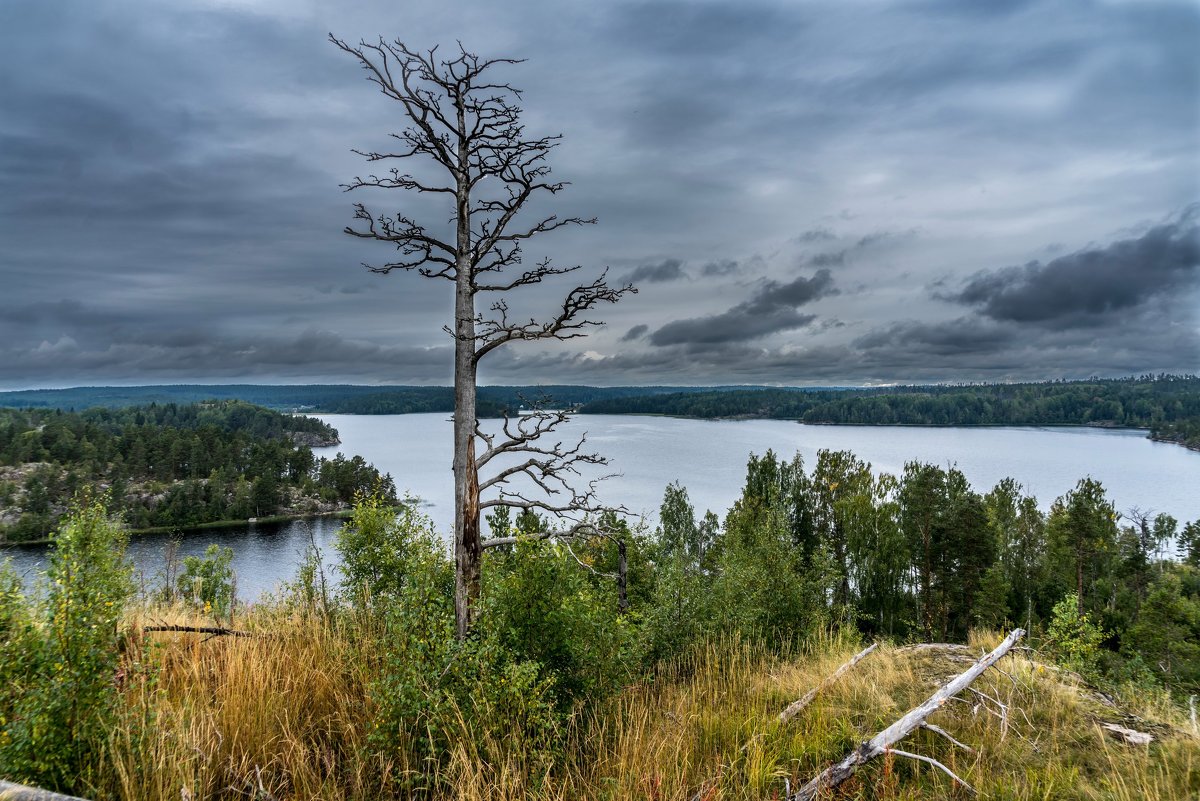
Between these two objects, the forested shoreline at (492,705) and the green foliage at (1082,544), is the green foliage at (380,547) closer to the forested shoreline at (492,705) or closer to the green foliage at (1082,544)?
the forested shoreline at (492,705)

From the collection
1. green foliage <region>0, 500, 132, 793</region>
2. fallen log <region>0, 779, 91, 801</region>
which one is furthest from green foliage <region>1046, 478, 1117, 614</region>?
fallen log <region>0, 779, 91, 801</region>

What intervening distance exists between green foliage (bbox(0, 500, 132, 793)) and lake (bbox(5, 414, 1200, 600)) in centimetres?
2842

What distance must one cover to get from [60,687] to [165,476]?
15200cm

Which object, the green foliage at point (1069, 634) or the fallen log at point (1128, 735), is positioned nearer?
the fallen log at point (1128, 735)

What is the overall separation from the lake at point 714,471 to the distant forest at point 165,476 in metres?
10.2

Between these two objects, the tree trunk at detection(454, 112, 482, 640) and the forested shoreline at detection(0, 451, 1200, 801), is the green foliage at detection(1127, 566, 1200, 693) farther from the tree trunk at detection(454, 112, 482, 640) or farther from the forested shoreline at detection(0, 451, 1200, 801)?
the tree trunk at detection(454, 112, 482, 640)

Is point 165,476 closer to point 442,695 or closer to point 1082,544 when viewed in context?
point 442,695

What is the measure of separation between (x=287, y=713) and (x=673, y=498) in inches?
2018

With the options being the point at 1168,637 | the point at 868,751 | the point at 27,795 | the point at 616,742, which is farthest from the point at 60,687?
the point at 1168,637

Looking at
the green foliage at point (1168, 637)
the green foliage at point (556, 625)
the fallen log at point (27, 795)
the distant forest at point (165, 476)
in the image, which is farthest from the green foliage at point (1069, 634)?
the distant forest at point (165, 476)

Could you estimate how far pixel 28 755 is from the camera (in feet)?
10.8

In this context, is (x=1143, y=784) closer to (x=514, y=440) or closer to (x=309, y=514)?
(x=514, y=440)

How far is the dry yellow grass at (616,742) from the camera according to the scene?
3.96m

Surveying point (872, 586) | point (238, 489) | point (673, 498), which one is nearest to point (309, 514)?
point (238, 489)
